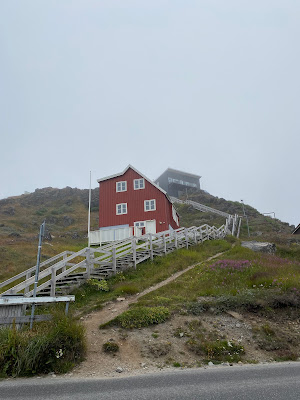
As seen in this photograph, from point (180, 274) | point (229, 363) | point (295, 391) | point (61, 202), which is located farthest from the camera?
point (61, 202)

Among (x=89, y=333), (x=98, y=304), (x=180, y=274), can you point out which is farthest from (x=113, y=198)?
(x=89, y=333)

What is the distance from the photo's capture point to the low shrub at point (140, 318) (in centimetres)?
950

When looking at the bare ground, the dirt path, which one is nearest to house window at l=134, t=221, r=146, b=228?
the bare ground

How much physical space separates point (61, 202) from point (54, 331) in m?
71.5

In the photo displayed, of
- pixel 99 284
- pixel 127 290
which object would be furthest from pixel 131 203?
pixel 127 290

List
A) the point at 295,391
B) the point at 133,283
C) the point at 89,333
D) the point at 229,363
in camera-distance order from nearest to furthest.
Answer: the point at 295,391, the point at 229,363, the point at 89,333, the point at 133,283

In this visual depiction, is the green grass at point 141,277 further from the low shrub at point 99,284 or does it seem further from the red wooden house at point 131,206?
the red wooden house at point 131,206

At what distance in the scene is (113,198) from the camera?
32375mm

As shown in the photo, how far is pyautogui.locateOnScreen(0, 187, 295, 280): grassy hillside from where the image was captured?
94.0ft

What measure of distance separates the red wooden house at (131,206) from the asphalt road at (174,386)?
73.0 ft

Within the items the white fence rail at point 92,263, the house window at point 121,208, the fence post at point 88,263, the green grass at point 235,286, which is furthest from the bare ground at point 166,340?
the house window at point 121,208

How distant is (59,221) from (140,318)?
175ft

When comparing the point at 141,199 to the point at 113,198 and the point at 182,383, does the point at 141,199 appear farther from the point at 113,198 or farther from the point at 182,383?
the point at 182,383

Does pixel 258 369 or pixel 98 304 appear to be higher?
pixel 98 304
